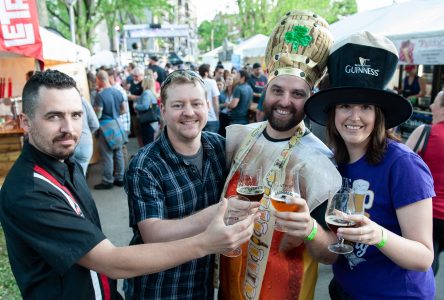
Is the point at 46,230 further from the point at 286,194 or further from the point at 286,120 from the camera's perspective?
the point at 286,120

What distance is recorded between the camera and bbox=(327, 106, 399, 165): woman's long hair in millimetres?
1801

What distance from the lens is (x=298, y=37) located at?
205 centimetres

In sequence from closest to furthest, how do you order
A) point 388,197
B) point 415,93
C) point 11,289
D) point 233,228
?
point 233,228
point 388,197
point 11,289
point 415,93

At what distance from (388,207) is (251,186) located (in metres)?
0.68

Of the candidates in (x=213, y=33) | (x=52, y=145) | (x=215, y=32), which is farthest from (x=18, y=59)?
(x=215, y=32)

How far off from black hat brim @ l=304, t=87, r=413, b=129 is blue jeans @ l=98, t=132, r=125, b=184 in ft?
18.1

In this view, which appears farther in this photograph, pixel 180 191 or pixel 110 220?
pixel 110 220

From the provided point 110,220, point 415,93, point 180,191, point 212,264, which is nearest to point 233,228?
point 180,191

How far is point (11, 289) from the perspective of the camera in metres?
3.62

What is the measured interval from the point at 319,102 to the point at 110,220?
4393 millimetres

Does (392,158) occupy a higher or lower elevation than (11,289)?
higher

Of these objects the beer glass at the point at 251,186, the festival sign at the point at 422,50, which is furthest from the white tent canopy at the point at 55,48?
the festival sign at the point at 422,50

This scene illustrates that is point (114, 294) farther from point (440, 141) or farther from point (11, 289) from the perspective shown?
point (440, 141)

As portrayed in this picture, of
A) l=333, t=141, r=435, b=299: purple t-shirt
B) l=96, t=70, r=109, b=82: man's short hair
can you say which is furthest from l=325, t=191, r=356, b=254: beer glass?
l=96, t=70, r=109, b=82: man's short hair
